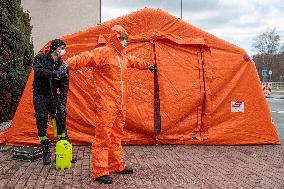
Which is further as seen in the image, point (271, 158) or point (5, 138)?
point (5, 138)

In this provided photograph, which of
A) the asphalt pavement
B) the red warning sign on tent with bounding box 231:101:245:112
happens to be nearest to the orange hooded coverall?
the asphalt pavement

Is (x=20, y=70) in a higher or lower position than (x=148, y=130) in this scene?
higher

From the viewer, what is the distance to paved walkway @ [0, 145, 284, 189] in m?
5.89

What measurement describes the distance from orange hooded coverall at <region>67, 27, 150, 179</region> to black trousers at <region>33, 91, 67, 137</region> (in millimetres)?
1164

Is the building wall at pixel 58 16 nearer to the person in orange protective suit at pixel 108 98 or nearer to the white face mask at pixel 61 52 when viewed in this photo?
the white face mask at pixel 61 52

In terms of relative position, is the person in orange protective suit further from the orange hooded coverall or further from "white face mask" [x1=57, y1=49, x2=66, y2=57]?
"white face mask" [x1=57, y1=49, x2=66, y2=57]

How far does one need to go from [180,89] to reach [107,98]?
364 cm

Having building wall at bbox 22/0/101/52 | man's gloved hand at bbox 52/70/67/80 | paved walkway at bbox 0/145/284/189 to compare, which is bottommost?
paved walkway at bbox 0/145/284/189

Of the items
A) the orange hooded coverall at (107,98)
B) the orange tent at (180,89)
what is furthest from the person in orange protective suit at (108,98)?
the orange tent at (180,89)

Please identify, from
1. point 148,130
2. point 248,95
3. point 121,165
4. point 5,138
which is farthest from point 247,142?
point 5,138

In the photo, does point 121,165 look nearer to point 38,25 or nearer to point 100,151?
point 100,151

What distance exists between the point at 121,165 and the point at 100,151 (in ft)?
1.91

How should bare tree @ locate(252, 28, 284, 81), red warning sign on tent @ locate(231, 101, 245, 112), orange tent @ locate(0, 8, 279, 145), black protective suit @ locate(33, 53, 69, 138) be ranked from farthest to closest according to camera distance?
1. bare tree @ locate(252, 28, 284, 81)
2. red warning sign on tent @ locate(231, 101, 245, 112)
3. orange tent @ locate(0, 8, 279, 145)
4. black protective suit @ locate(33, 53, 69, 138)

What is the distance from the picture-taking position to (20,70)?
450 inches
